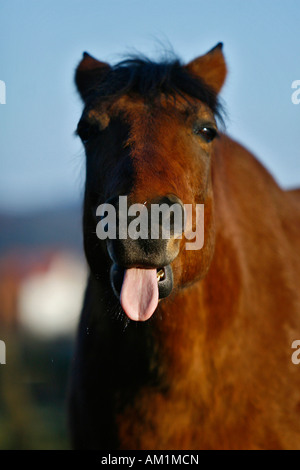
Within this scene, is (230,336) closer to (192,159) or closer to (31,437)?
(192,159)

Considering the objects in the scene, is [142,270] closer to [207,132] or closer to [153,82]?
[207,132]

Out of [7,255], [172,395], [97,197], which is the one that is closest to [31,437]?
[172,395]

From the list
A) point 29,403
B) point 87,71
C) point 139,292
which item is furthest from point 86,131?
point 29,403

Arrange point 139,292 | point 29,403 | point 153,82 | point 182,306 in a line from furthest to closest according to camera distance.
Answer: point 29,403, point 182,306, point 153,82, point 139,292

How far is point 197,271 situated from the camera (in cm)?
328

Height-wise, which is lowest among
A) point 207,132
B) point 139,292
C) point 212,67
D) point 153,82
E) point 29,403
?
point 29,403

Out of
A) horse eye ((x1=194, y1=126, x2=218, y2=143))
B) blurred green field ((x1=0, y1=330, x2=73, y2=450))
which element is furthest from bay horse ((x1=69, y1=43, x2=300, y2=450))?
blurred green field ((x1=0, y1=330, x2=73, y2=450))

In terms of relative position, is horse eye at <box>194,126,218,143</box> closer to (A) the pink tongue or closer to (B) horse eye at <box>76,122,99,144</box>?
(B) horse eye at <box>76,122,99,144</box>

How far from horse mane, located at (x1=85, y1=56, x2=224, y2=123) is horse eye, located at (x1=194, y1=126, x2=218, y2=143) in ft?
0.67

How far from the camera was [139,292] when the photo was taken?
2.75 metres

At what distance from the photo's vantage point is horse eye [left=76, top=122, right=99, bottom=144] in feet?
11.2

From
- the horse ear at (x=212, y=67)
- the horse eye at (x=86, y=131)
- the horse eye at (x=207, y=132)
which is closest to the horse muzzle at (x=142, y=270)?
the horse eye at (x=207, y=132)

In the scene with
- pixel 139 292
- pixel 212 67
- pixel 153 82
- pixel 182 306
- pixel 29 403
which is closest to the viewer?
pixel 139 292

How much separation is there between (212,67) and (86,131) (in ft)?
3.62
